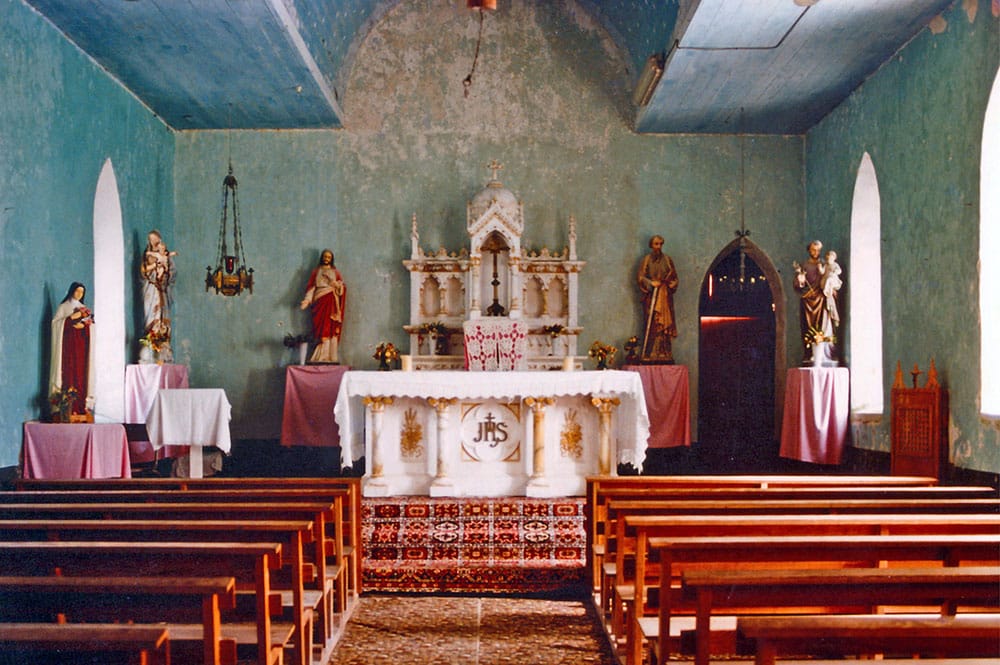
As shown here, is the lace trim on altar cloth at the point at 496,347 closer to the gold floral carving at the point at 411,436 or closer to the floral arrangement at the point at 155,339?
the gold floral carving at the point at 411,436

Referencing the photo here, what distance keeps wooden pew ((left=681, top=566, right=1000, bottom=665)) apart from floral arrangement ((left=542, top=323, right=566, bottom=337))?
25.9ft

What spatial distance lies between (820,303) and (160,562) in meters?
7.86

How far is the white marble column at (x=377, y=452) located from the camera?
26.8 ft

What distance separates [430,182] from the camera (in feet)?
37.3

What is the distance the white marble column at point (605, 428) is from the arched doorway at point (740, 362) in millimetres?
3314

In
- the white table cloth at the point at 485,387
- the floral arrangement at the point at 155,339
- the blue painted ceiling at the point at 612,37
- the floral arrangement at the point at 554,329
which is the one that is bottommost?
the white table cloth at the point at 485,387

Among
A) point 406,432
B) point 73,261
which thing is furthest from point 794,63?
point 73,261

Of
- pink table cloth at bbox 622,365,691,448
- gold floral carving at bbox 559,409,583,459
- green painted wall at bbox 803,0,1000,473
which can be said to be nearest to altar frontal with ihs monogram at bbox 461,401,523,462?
gold floral carving at bbox 559,409,583,459

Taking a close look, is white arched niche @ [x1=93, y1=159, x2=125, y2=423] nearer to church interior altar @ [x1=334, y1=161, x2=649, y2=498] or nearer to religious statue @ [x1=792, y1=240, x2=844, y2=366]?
church interior altar @ [x1=334, y1=161, x2=649, y2=498]

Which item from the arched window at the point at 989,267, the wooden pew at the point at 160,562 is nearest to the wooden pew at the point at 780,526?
the wooden pew at the point at 160,562

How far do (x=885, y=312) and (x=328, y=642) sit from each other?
6495 millimetres

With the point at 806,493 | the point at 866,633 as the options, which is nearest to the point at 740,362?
the point at 806,493

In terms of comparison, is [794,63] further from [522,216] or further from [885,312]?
[522,216]

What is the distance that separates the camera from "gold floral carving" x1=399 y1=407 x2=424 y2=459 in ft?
27.5
